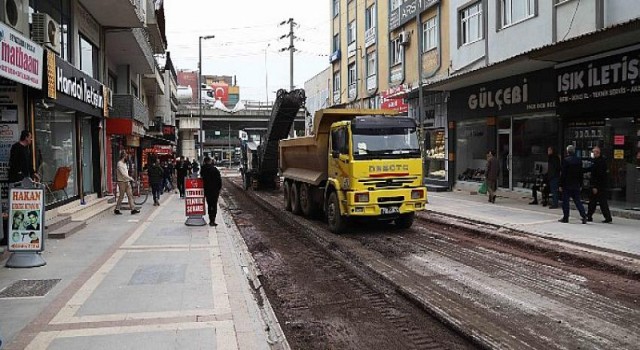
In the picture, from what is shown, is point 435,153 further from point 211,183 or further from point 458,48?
point 211,183

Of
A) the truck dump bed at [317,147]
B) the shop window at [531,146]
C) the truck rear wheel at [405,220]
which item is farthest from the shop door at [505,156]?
the truck rear wheel at [405,220]

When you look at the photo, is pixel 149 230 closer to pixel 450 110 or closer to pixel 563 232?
pixel 563 232

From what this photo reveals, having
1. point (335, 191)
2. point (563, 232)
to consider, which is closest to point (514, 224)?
point (563, 232)

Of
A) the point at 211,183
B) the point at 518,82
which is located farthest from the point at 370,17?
the point at 211,183

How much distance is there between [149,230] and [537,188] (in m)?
11.4

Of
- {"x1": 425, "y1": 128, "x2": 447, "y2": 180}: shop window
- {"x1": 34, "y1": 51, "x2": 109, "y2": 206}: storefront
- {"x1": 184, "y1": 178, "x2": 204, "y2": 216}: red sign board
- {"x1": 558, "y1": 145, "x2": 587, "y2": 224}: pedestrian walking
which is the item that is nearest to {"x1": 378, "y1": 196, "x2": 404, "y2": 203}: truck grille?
{"x1": 558, "y1": 145, "x2": 587, "y2": 224}: pedestrian walking

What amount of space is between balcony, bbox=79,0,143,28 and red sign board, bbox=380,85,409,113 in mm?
12645

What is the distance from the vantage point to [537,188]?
1681 centimetres

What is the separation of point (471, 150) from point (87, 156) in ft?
46.9

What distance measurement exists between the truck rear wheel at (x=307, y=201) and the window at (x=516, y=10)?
894 centimetres

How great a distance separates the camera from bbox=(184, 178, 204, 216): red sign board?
13.3m

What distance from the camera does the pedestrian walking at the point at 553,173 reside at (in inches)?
601

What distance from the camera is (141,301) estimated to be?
635 centimetres

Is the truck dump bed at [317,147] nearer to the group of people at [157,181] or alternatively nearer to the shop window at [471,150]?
the group of people at [157,181]
